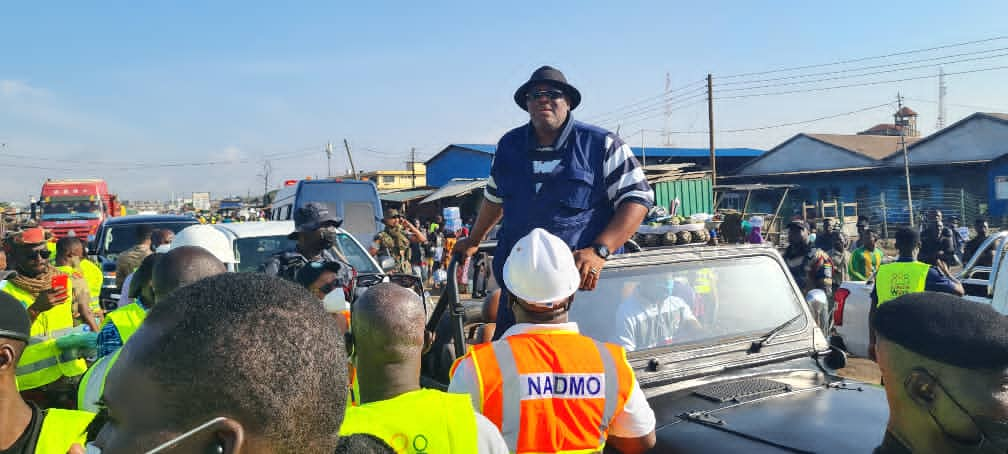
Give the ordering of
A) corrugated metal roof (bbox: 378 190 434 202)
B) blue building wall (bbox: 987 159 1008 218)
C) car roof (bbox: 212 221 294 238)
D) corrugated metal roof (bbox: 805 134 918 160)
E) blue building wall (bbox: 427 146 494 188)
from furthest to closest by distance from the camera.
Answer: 1. blue building wall (bbox: 427 146 494 188)
2. corrugated metal roof (bbox: 805 134 918 160)
3. corrugated metal roof (bbox: 378 190 434 202)
4. blue building wall (bbox: 987 159 1008 218)
5. car roof (bbox: 212 221 294 238)

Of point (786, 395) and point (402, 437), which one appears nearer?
point (402, 437)

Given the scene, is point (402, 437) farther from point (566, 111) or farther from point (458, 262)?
point (566, 111)

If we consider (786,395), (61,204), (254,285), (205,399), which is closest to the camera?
(205,399)

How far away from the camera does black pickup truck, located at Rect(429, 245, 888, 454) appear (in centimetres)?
259

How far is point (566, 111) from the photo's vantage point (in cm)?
335

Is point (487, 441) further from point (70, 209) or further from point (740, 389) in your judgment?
point (70, 209)

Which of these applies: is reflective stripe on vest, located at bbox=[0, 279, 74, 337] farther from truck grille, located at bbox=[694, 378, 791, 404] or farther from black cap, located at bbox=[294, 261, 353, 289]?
truck grille, located at bbox=[694, 378, 791, 404]

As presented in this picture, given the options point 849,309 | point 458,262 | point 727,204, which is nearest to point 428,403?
point 458,262

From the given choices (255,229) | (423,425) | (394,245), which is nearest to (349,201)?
(394,245)

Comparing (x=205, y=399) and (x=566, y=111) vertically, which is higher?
(x=566, y=111)

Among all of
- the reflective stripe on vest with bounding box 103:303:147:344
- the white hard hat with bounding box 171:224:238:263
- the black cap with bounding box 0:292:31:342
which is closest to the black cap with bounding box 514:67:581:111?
the reflective stripe on vest with bounding box 103:303:147:344

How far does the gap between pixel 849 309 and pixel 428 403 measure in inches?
288

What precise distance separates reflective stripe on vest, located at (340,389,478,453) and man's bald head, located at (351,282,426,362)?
603 millimetres

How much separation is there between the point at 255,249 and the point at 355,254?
1.15m
